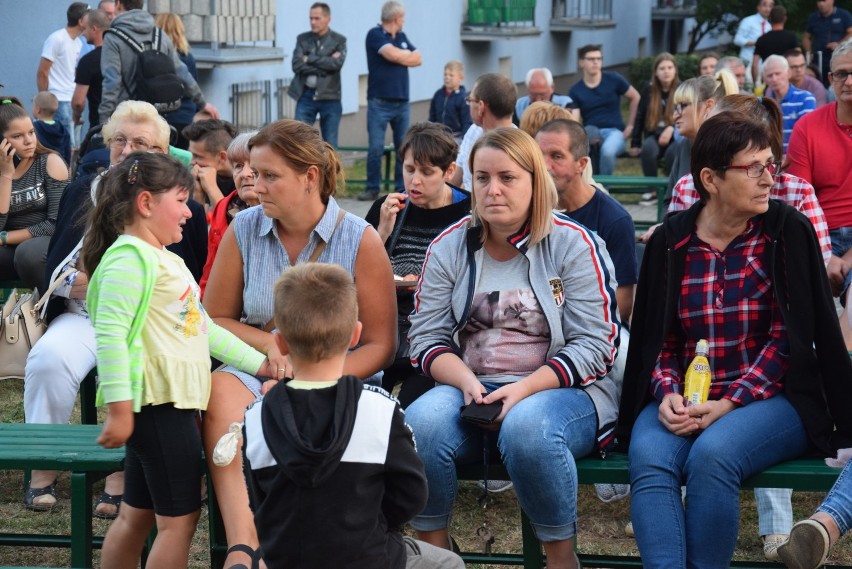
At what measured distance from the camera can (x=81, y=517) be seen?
3744 millimetres

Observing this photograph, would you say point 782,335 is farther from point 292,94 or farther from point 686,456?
point 292,94

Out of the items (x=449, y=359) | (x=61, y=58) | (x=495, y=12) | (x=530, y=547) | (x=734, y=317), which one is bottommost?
(x=530, y=547)

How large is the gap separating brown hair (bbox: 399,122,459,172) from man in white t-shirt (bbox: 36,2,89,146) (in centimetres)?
704

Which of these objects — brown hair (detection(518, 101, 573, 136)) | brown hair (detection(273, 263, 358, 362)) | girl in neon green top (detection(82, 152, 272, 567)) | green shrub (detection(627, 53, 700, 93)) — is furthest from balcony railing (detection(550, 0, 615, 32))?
brown hair (detection(273, 263, 358, 362))

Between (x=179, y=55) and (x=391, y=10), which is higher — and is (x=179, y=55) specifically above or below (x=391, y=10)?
below

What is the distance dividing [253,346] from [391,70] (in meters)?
9.46

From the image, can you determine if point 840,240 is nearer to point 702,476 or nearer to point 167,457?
point 702,476

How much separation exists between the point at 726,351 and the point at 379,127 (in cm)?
960

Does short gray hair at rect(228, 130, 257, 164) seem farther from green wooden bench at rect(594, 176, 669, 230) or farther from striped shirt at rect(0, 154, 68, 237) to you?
green wooden bench at rect(594, 176, 669, 230)

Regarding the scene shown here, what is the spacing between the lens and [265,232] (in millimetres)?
4105

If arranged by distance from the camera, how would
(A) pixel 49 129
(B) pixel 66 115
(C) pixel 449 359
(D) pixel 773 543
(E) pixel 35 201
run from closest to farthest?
1. (C) pixel 449 359
2. (D) pixel 773 543
3. (E) pixel 35 201
4. (A) pixel 49 129
5. (B) pixel 66 115

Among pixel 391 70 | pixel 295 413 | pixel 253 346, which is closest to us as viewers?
pixel 295 413

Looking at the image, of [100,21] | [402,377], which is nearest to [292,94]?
[100,21]

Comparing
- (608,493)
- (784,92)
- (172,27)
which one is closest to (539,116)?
(608,493)
